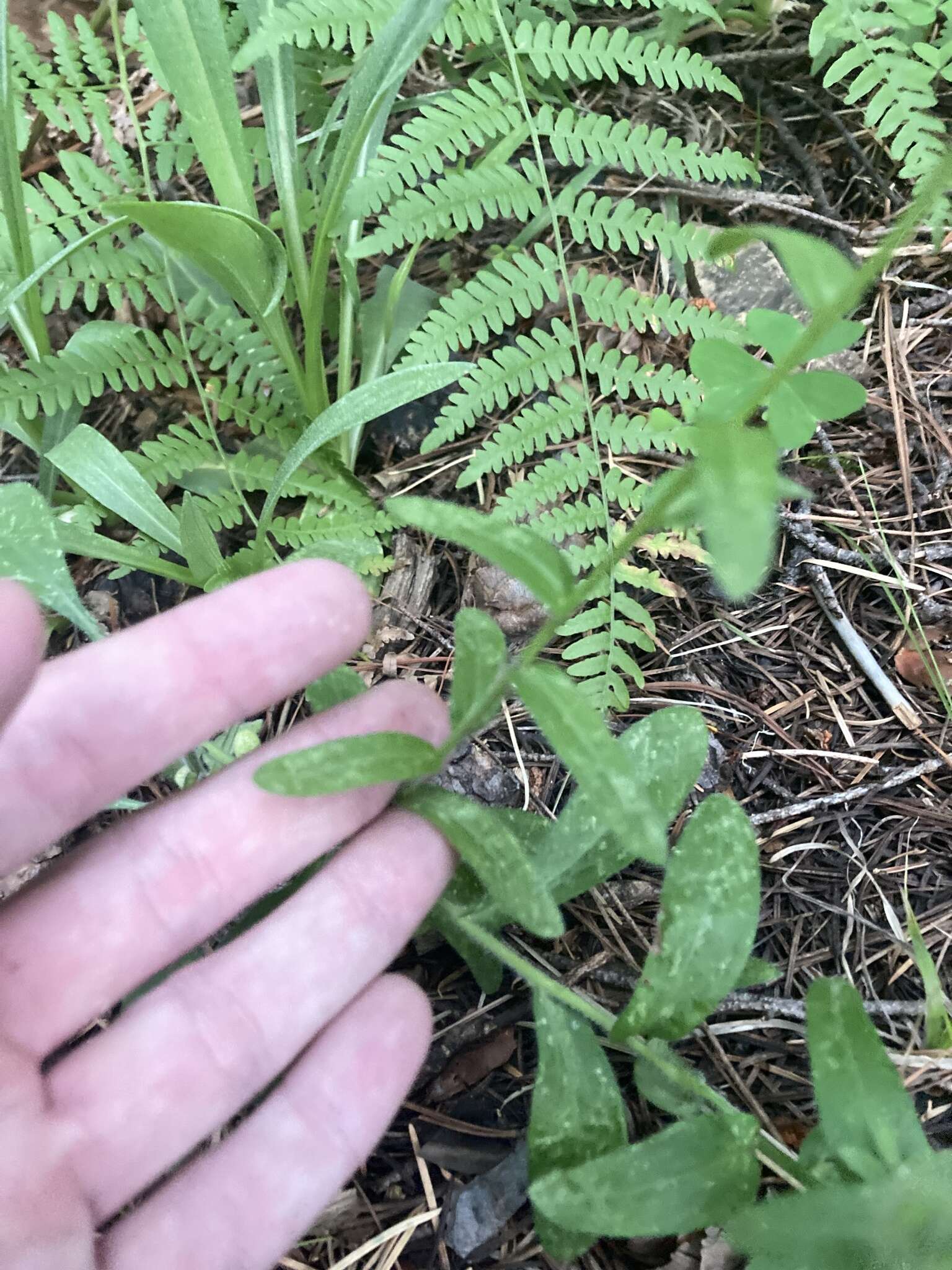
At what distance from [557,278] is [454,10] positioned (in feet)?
1.83

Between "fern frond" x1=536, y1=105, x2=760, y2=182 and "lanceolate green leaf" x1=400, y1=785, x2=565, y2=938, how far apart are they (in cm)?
131

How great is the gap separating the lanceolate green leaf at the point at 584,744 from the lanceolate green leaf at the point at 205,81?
117 centimetres

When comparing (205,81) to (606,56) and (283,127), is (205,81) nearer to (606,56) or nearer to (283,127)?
(283,127)

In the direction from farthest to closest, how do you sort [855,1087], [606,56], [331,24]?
[606,56] → [331,24] → [855,1087]

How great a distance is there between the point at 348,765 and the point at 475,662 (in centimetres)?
22

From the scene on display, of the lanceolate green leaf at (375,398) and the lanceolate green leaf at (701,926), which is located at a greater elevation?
the lanceolate green leaf at (375,398)

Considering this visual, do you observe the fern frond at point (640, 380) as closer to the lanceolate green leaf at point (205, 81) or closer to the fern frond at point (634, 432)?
the fern frond at point (634, 432)

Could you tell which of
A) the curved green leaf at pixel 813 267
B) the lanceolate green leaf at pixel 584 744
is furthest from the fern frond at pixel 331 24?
the lanceolate green leaf at pixel 584 744

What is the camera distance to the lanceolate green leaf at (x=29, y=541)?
1.46 m

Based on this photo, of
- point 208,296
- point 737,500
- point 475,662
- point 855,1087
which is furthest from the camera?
point 208,296

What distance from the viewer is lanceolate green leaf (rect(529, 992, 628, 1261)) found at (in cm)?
117

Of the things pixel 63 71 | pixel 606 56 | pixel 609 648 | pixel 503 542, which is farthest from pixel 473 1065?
pixel 63 71

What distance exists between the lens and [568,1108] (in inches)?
47.5

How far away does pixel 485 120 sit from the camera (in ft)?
5.66
